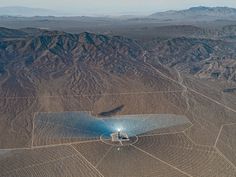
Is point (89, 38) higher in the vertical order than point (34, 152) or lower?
higher

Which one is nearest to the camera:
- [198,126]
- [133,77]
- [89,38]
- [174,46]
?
[198,126]

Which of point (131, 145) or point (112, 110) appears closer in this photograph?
point (131, 145)

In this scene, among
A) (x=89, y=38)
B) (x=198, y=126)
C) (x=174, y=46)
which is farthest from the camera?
(x=174, y=46)

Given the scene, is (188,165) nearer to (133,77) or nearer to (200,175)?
(200,175)

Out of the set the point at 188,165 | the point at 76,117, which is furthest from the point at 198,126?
the point at 76,117

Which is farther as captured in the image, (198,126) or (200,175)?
(198,126)

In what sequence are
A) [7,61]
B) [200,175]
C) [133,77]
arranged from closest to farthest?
[200,175] → [133,77] → [7,61]

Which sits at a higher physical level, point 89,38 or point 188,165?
point 89,38

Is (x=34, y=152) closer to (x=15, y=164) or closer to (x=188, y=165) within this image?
(x=15, y=164)

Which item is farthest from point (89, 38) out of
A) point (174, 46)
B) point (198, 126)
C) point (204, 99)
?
point (198, 126)
